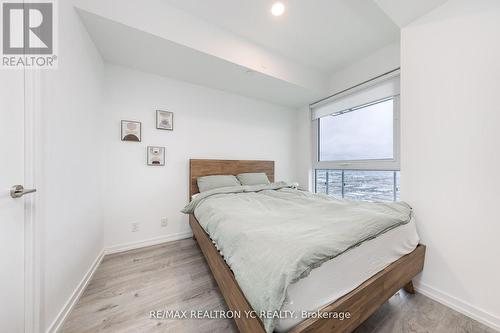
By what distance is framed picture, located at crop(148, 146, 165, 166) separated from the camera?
2.24 metres

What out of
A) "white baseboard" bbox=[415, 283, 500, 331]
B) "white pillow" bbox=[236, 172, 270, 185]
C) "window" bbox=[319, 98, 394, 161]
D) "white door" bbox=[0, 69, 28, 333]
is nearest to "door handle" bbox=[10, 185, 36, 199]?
"white door" bbox=[0, 69, 28, 333]

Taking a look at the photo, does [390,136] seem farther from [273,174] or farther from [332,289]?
[332,289]

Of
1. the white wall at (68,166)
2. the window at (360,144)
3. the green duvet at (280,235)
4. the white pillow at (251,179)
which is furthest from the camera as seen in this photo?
the white pillow at (251,179)

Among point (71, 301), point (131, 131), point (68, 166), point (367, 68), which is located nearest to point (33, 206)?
point (68, 166)

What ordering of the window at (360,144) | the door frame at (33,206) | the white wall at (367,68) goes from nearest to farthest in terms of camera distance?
the door frame at (33,206), the white wall at (367,68), the window at (360,144)

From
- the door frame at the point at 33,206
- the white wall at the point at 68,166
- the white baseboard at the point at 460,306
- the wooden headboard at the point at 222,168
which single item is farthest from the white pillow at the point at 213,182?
the white baseboard at the point at 460,306

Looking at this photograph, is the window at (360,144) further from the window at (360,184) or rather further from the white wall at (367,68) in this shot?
the white wall at (367,68)

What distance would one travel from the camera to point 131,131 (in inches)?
83.7

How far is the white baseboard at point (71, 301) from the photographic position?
40.5 inches

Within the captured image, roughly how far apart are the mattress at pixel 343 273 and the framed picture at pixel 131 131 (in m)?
2.31

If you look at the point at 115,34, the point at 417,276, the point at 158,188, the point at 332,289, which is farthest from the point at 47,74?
the point at 417,276

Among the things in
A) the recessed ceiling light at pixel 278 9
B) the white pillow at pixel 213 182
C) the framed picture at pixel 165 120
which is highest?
the recessed ceiling light at pixel 278 9

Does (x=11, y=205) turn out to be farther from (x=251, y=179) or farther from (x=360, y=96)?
(x=360, y=96)

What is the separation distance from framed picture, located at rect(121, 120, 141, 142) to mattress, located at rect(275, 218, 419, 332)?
231 centimetres
